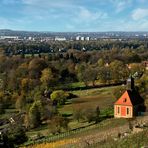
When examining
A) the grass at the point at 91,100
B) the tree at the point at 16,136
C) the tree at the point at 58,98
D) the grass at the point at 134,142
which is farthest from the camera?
the tree at the point at 58,98

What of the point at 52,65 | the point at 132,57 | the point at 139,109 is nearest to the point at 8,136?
the point at 139,109

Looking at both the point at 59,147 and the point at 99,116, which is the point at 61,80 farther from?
the point at 59,147

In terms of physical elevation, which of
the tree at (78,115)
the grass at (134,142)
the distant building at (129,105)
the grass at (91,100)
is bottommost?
the grass at (91,100)

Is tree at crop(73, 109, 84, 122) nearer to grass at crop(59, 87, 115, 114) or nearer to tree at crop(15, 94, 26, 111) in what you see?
grass at crop(59, 87, 115, 114)

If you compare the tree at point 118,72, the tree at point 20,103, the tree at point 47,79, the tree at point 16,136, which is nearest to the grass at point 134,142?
the tree at point 16,136

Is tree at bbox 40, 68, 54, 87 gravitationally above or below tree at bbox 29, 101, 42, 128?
above

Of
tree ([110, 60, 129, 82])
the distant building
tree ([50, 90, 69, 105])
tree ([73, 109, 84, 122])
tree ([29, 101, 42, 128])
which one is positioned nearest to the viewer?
tree ([73, 109, 84, 122])

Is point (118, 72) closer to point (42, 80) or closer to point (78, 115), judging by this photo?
point (42, 80)

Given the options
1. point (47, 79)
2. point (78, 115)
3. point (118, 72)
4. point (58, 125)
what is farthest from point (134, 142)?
point (118, 72)

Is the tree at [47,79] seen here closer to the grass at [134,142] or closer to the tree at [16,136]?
the tree at [16,136]

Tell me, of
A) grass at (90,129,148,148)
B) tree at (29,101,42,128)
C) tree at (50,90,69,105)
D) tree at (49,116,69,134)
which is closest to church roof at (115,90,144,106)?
tree at (49,116,69,134)

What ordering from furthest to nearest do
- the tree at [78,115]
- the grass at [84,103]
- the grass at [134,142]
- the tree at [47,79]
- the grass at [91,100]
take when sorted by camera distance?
1. the tree at [47,79]
2. the grass at [91,100]
3. the tree at [78,115]
4. the grass at [84,103]
5. the grass at [134,142]
